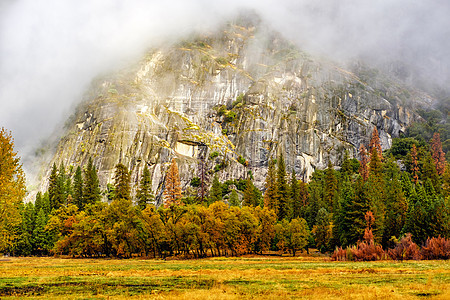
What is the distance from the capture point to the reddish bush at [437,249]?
51.6m

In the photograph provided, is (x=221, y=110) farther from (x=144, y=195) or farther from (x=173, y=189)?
(x=144, y=195)

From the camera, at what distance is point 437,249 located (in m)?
51.7

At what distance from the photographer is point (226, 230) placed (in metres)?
74.8

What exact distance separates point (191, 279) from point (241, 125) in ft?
515

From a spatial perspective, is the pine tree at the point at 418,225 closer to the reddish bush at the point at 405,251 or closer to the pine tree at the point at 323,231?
the reddish bush at the point at 405,251

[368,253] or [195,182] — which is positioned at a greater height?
[195,182]

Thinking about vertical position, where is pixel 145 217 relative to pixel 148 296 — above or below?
above

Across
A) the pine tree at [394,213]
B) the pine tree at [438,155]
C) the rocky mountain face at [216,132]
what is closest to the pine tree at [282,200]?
the pine tree at [394,213]

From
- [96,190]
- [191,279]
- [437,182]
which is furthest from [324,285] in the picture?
[437,182]

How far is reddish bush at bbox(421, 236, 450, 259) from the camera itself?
51.6m

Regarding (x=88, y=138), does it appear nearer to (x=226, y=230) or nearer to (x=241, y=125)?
(x=241, y=125)

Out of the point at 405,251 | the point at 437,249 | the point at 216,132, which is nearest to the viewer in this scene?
the point at 437,249

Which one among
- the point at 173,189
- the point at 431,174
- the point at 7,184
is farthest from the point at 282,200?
the point at 7,184

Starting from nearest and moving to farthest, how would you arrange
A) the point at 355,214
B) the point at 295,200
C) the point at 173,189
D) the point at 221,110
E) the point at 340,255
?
the point at 340,255 → the point at 355,214 → the point at 295,200 → the point at 173,189 → the point at 221,110
